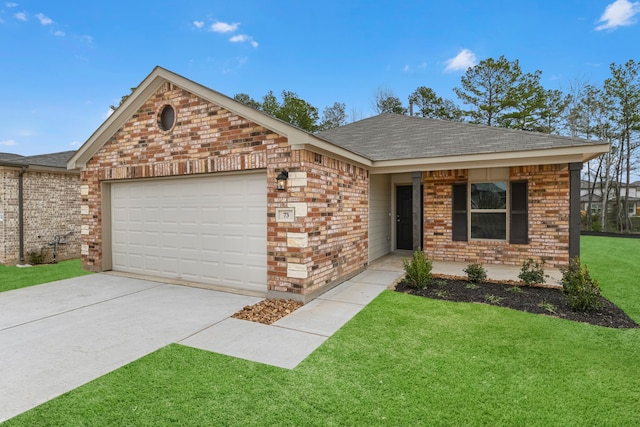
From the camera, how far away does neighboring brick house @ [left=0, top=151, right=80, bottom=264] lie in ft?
31.4

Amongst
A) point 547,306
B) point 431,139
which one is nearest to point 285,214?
point 547,306

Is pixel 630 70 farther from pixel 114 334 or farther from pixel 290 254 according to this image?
pixel 114 334

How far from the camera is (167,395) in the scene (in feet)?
9.46

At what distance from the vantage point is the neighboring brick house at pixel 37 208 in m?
9.59

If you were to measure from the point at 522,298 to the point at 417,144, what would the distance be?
4.67m

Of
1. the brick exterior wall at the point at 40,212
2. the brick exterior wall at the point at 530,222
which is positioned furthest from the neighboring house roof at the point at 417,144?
the brick exterior wall at the point at 40,212

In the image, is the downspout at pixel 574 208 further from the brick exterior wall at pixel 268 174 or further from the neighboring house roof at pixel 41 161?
the neighboring house roof at pixel 41 161

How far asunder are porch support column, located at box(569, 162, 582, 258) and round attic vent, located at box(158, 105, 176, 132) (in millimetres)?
8279

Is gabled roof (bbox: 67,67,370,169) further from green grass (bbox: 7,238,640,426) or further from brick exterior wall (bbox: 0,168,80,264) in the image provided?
green grass (bbox: 7,238,640,426)

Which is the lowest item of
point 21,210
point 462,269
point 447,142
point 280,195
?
point 462,269

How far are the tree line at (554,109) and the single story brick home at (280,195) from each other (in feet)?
37.9

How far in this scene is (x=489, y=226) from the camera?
867 cm

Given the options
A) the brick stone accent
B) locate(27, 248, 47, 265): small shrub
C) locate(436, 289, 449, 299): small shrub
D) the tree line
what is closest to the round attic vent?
the brick stone accent

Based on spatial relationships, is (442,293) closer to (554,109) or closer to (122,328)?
(122,328)
